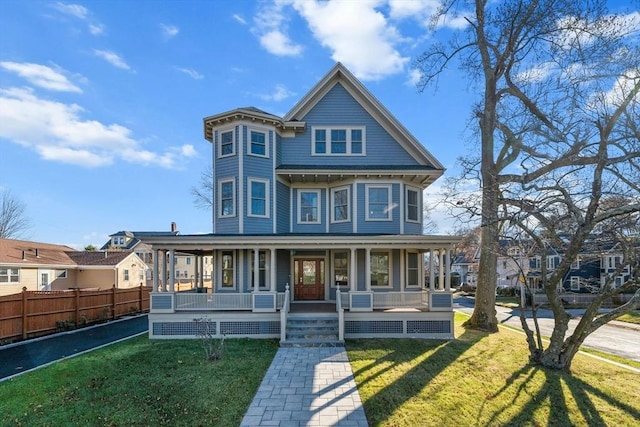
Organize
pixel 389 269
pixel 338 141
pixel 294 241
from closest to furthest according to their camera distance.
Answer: pixel 294 241 < pixel 389 269 < pixel 338 141

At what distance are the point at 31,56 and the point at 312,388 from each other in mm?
15214

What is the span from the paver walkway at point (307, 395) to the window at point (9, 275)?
20.6 m

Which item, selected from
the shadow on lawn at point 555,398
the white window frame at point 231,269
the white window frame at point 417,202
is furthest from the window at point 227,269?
the shadow on lawn at point 555,398

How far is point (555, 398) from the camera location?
706 cm

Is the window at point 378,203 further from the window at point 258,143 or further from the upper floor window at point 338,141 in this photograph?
the window at point 258,143

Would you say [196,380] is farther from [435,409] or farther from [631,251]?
[631,251]

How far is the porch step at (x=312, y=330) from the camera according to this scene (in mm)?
11039

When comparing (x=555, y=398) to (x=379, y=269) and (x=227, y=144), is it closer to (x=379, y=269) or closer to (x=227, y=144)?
(x=379, y=269)

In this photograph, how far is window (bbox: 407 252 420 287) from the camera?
15.2m

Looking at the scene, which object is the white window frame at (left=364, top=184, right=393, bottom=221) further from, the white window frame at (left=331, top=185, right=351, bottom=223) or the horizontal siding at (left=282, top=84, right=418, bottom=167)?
→ the horizontal siding at (left=282, top=84, right=418, bottom=167)

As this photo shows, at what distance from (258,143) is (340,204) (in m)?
4.47

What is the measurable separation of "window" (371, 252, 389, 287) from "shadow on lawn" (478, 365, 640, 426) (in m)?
6.80

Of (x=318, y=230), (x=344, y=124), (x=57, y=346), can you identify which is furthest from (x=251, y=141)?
(x=57, y=346)

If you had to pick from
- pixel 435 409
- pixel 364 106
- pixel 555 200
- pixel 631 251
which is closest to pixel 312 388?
pixel 435 409
